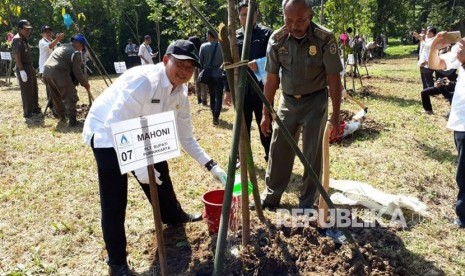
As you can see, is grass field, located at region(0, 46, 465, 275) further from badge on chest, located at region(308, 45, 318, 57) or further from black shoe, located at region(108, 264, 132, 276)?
badge on chest, located at region(308, 45, 318, 57)

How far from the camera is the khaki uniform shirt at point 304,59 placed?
3043 mm

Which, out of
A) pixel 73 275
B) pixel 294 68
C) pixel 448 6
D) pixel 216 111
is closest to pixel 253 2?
pixel 294 68

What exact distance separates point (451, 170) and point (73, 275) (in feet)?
14.5

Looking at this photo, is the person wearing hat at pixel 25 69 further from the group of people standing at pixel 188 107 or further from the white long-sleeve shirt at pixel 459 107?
the white long-sleeve shirt at pixel 459 107

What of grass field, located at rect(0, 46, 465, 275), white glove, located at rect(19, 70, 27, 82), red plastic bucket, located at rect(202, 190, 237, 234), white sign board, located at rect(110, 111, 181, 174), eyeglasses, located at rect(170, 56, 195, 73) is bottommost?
grass field, located at rect(0, 46, 465, 275)

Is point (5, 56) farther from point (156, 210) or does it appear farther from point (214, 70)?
point (156, 210)

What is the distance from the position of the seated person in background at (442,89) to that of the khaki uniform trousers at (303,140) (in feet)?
13.4

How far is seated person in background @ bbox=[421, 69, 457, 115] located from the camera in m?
6.48

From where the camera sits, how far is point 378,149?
5.70 meters

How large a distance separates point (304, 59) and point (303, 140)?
70 centimetres

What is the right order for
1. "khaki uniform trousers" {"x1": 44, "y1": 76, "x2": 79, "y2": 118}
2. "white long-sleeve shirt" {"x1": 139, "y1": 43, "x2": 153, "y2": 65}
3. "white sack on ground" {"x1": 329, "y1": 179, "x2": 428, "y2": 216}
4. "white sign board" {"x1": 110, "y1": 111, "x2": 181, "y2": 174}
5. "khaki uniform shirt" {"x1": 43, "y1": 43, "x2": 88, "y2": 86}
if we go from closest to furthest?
"white sign board" {"x1": 110, "y1": 111, "x2": 181, "y2": 174} → "white sack on ground" {"x1": 329, "y1": 179, "x2": 428, "y2": 216} → "khaki uniform shirt" {"x1": 43, "y1": 43, "x2": 88, "y2": 86} → "khaki uniform trousers" {"x1": 44, "y1": 76, "x2": 79, "y2": 118} → "white long-sleeve shirt" {"x1": 139, "y1": 43, "x2": 153, "y2": 65}

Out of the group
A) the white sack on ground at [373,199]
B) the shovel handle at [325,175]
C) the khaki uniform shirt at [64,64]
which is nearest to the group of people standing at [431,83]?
the white sack on ground at [373,199]

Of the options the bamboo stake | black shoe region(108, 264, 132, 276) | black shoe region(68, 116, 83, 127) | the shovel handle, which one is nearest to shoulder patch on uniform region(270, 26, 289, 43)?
the shovel handle

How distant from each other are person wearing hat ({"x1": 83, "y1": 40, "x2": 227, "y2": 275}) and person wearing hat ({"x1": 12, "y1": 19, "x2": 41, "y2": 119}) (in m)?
6.29
